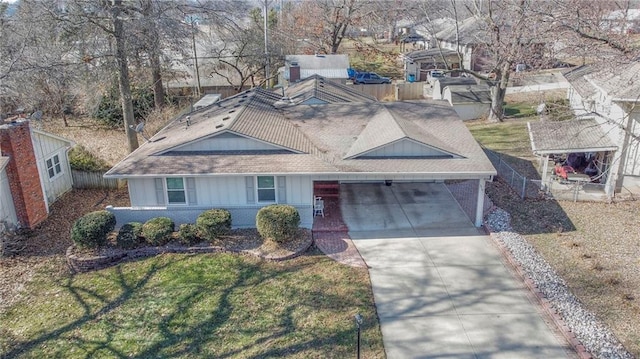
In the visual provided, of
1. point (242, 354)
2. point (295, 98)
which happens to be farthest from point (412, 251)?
point (295, 98)

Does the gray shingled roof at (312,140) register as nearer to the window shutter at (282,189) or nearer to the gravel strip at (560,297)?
the window shutter at (282,189)

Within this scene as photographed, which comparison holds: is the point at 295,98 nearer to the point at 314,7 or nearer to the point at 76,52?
the point at 76,52

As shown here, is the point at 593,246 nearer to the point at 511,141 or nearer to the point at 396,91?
the point at 511,141

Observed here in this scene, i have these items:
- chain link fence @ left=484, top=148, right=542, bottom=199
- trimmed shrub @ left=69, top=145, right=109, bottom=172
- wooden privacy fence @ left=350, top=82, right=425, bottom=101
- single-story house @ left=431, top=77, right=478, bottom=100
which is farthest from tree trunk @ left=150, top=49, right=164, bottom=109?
chain link fence @ left=484, top=148, right=542, bottom=199

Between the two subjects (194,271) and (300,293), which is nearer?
(300,293)

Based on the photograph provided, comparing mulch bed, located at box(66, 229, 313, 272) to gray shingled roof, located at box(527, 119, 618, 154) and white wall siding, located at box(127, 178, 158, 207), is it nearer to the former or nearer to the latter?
white wall siding, located at box(127, 178, 158, 207)
